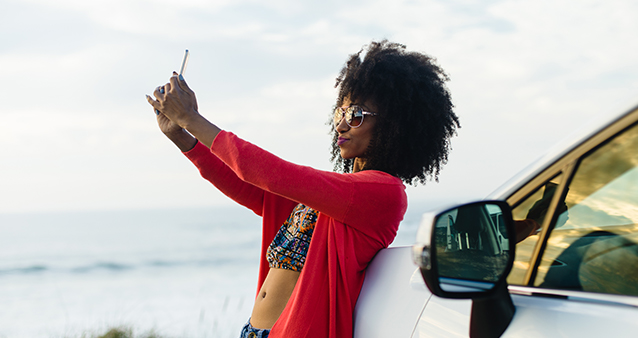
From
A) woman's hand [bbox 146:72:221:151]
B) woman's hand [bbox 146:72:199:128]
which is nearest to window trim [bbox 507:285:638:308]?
woman's hand [bbox 146:72:221:151]

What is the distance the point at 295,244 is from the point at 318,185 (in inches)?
16.5

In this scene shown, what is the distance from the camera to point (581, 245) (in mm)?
1009

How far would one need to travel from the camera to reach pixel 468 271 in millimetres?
996

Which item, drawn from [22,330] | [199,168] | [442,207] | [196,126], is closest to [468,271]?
[442,207]

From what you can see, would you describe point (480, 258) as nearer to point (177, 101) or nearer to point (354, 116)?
point (354, 116)

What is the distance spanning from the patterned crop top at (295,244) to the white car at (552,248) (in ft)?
3.14

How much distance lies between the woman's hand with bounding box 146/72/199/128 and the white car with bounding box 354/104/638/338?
129 centimetres

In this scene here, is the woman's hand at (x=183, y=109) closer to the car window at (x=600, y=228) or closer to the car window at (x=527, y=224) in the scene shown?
the car window at (x=527, y=224)

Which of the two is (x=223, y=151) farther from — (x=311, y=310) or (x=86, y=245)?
(x=86, y=245)

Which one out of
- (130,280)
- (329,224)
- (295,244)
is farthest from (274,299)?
(130,280)

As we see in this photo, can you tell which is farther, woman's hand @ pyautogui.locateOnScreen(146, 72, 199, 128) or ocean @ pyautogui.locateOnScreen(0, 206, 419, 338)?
ocean @ pyautogui.locateOnScreen(0, 206, 419, 338)

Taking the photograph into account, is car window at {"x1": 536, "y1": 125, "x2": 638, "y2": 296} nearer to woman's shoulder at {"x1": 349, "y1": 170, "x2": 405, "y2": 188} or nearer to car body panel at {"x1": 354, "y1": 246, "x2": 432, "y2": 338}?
car body panel at {"x1": 354, "y1": 246, "x2": 432, "y2": 338}

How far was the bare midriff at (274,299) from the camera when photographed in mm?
2016

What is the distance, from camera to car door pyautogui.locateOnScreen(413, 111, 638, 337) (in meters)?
0.85
